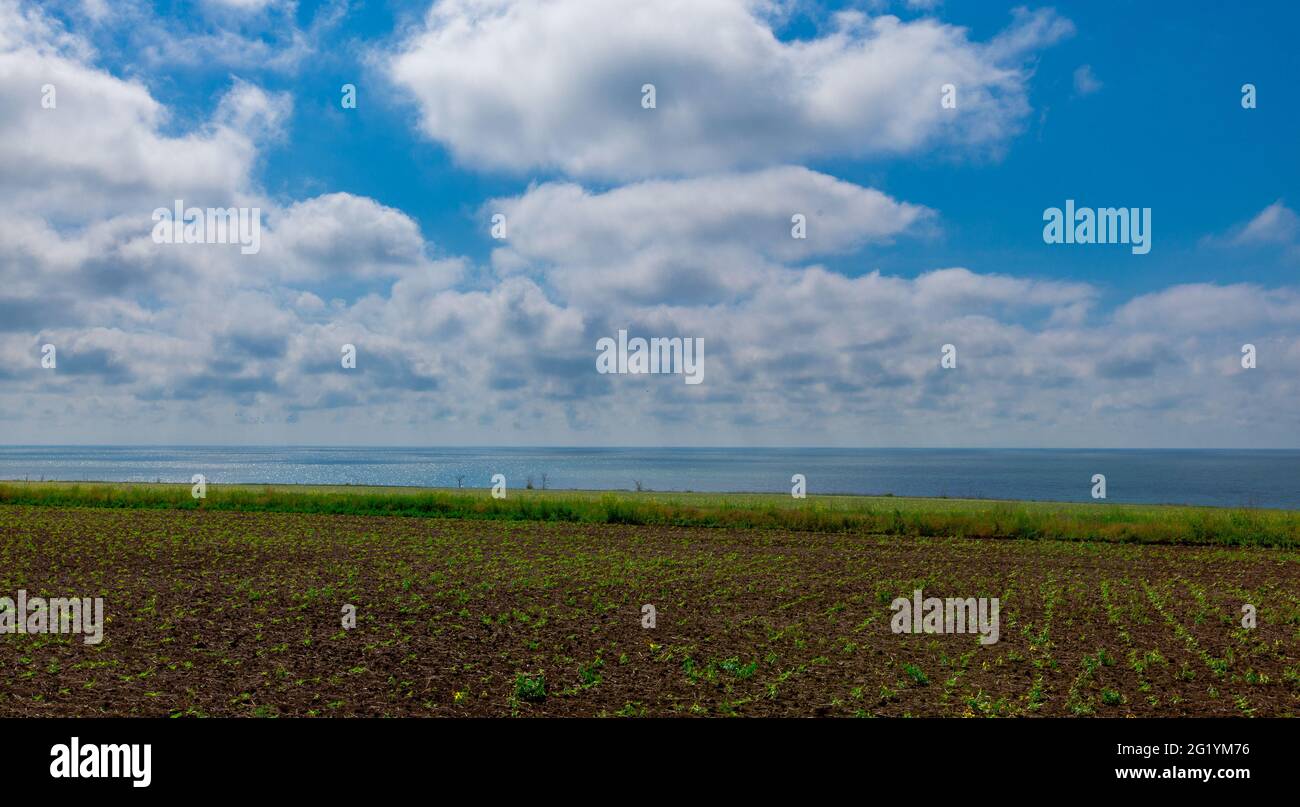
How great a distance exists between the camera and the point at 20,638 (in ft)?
48.4

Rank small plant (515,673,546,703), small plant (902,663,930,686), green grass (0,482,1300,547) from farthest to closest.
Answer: green grass (0,482,1300,547), small plant (902,663,930,686), small plant (515,673,546,703)

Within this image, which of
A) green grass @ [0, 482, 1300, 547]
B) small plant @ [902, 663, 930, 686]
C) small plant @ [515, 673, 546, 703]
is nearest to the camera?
small plant @ [515, 673, 546, 703]

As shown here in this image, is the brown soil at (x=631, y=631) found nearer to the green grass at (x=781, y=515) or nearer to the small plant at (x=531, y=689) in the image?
the small plant at (x=531, y=689)

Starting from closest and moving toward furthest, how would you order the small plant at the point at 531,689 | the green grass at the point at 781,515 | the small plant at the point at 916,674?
the small plant at the point at 531,689, the small plant at the point at 916,674, the green grass at the point at 781,515

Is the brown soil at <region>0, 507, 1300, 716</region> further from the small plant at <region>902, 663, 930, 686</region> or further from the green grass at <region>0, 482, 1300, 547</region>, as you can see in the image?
the green grass at <region>0, 482, 1300, 547</region>

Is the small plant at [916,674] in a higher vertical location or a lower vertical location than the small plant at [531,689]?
lower

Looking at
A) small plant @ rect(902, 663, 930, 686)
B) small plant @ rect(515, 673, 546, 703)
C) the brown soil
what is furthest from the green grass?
small plant @ rect(515, 673, 546, 703)

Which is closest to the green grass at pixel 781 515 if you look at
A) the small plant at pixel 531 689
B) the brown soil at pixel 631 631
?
the brown soil at pixel 631 631

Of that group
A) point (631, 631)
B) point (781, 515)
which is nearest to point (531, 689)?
point (631, 631)

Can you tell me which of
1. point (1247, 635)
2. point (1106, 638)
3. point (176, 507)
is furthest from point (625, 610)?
point (176, 507)

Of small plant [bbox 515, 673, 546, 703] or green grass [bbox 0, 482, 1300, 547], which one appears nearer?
small plant [bbox 515, 673, 546, 703]

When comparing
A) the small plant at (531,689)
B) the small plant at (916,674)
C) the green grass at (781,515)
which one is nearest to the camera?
the small plant at (531,689)

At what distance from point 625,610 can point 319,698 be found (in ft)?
24.6
